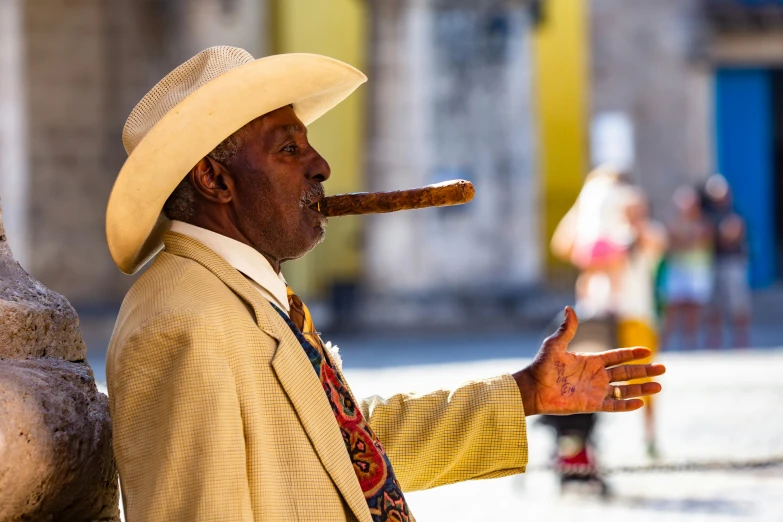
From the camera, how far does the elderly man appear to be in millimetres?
2061

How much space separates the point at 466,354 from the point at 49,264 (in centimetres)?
653

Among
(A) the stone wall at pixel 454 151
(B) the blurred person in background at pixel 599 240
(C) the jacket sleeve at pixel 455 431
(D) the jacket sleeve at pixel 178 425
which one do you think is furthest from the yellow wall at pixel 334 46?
(D) the jacket sleeve at pixel 178 425

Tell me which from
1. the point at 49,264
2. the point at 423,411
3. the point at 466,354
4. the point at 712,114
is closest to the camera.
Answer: the point at 423,411

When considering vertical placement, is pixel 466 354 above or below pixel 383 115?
below

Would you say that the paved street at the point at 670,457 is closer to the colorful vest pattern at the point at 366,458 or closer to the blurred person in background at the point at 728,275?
the blurred person in background at the point at 728,275

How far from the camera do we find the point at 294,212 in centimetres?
246

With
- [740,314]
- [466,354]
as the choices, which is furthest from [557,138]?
[466,354]

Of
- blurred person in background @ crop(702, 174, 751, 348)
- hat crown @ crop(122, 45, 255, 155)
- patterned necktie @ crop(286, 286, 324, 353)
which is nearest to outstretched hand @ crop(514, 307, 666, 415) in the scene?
patterned necktie @ crop(286, 286, 324, 353)

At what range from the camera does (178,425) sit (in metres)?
2.03

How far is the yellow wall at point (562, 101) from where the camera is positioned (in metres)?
19.0

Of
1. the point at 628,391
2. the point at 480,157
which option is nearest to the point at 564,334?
the point at 628,391

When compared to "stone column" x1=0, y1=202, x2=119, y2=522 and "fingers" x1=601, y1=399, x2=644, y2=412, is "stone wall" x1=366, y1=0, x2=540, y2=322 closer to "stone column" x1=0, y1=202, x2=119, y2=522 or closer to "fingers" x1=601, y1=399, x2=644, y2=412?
"fingers" x1=601, y1=399, x2=644, y2=412

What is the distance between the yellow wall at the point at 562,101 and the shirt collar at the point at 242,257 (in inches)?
652

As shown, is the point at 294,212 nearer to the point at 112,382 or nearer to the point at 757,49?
the point at 112,382
